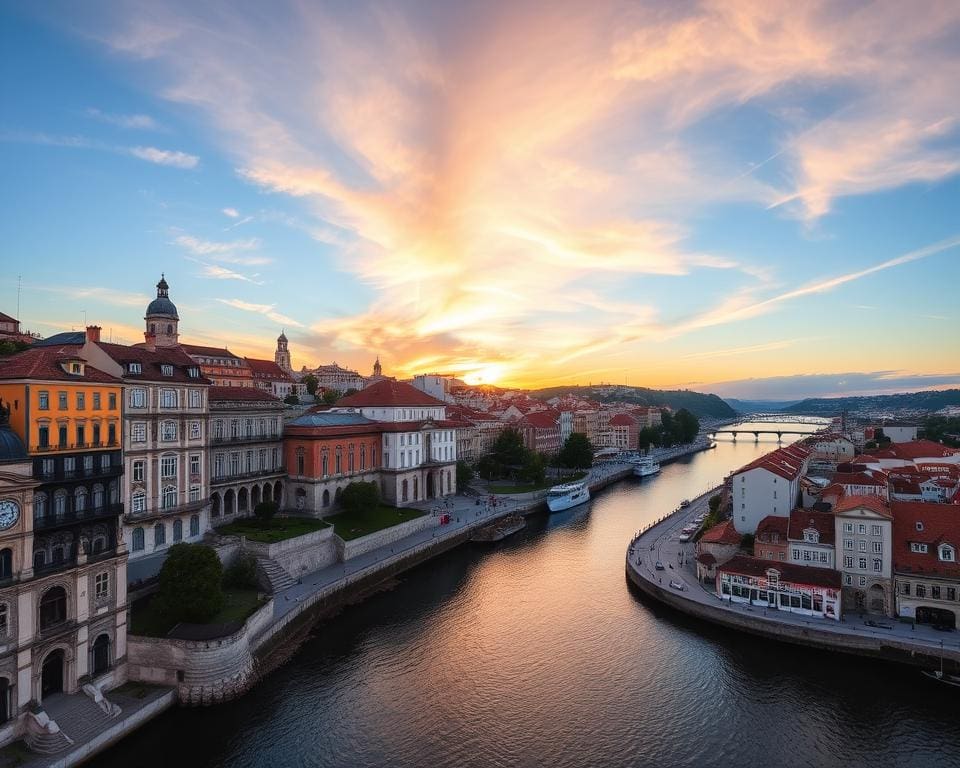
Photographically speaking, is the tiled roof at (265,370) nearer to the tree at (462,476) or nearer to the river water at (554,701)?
the tree at (462,476)

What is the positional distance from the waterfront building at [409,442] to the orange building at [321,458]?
118 inches

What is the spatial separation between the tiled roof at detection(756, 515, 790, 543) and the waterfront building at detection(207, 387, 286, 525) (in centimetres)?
3568

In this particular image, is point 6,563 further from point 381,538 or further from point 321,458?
point 321,458

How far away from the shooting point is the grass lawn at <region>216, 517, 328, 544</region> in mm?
38088

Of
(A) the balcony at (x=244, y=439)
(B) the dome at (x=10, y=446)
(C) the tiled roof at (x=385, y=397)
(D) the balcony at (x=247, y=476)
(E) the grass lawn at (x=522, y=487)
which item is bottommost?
(E) the grass lawn at (x=522, y=487)

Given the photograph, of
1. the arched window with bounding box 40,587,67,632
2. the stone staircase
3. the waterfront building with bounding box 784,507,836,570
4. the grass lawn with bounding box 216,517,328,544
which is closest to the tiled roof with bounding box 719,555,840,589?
the waterfront building with bounding box 784,507,836,570

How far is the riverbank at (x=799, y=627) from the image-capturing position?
27719mm

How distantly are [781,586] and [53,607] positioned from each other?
3412 cm

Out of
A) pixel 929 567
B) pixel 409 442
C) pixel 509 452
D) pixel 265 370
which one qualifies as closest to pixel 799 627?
pixel 929 567

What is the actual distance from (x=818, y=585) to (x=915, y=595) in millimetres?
4526

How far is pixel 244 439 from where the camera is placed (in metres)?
46.5

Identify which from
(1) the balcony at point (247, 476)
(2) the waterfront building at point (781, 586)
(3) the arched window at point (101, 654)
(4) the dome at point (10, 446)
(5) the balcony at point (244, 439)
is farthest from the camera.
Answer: (5) the balcony at point (244, 439)

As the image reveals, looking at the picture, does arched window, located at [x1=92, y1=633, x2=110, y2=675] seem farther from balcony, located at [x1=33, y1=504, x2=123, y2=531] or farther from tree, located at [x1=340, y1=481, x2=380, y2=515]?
tree, located at [x1=340, y1=481, x2=380, y2=515]

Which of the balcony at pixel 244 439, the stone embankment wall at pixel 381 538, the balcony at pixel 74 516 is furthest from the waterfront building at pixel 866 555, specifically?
the balcony at pixel 244 439
